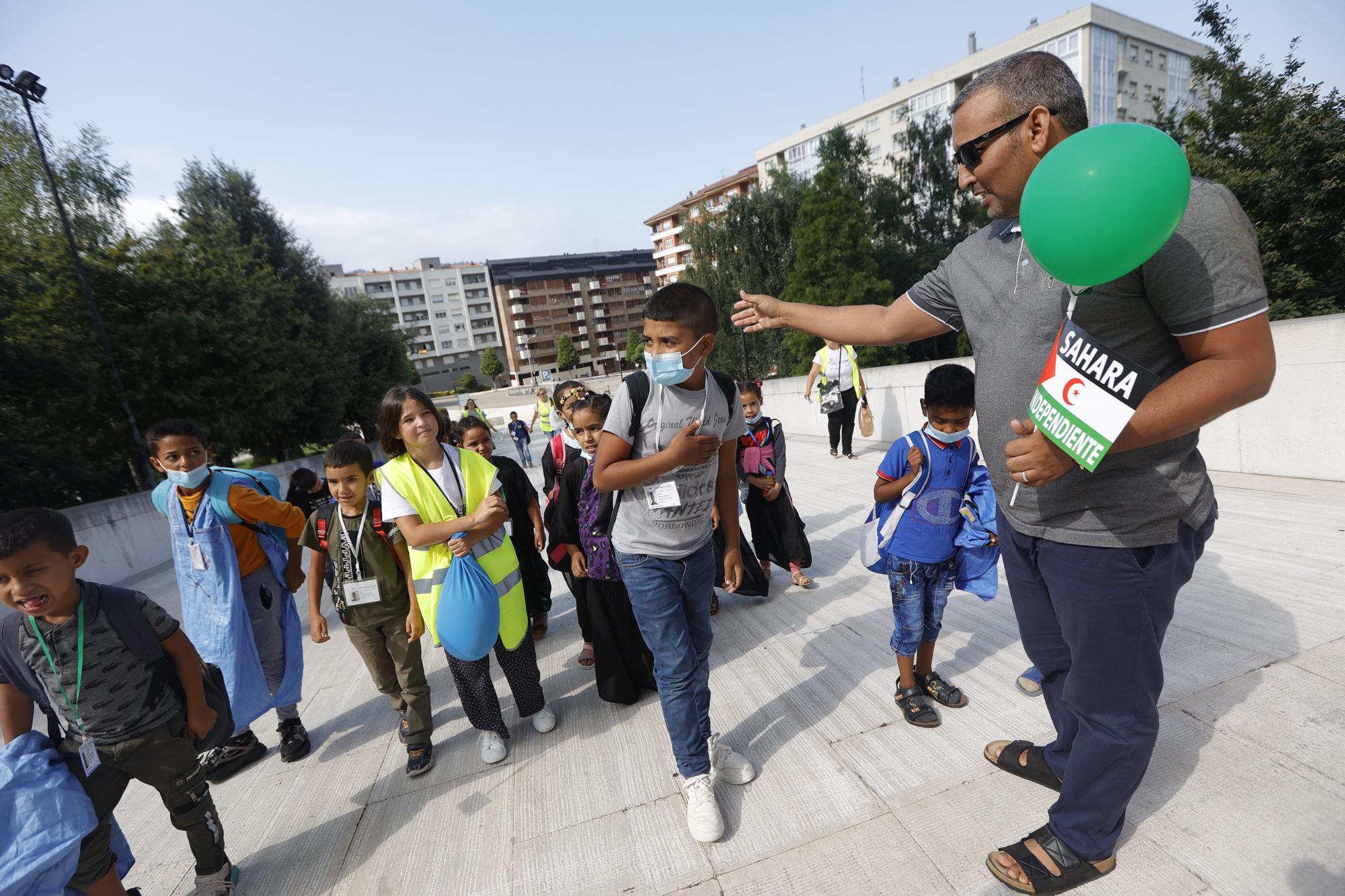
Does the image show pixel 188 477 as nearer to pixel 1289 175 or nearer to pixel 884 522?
pixel 884 522

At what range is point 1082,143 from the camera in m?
1.30

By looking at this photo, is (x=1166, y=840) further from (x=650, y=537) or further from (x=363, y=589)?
(x=363, y=589)

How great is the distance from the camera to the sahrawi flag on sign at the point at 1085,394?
4.09ft

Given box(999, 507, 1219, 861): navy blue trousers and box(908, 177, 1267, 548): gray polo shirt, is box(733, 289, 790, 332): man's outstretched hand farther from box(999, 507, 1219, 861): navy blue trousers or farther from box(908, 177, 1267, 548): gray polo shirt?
box(999, 507, 1219, 861): navy blue trousers

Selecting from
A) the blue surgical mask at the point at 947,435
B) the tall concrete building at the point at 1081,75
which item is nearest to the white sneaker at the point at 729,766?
the blue surgical mask at the point at 947,435

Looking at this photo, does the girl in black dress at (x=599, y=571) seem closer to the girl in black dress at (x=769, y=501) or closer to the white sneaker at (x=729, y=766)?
the white sneaker at (x=729, y=766)

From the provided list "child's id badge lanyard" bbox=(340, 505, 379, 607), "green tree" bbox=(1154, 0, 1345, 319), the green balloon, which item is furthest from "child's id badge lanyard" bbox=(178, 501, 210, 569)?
"green tree" bbox=(1154, 0, 1345, 319)

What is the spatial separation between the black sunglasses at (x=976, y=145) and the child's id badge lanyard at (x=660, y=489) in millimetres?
1114


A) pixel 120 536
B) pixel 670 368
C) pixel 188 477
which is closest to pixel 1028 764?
pixel 670 368

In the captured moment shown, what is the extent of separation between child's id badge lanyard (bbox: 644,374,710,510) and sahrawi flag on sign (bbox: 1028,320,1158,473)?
3.67ft

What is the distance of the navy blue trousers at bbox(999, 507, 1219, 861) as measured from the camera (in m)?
1.57

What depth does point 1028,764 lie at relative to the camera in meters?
2.24

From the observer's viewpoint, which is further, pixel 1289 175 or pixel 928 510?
pixel 1289 175

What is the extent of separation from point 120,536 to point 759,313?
35.4 ft
